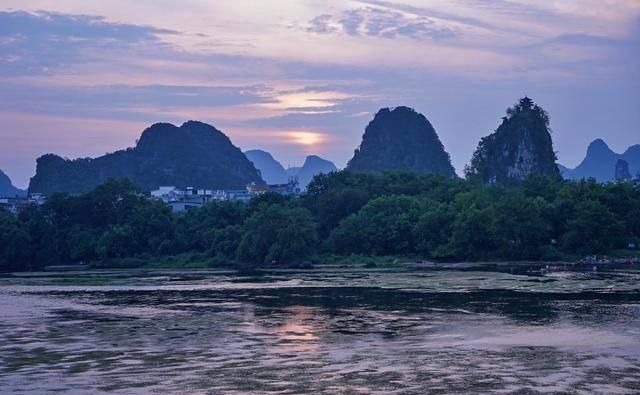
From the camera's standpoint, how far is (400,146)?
106 meters

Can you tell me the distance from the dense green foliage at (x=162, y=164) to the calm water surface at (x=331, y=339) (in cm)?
8085

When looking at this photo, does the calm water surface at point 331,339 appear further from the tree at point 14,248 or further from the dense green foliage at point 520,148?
the dense green foliage at point 520,148

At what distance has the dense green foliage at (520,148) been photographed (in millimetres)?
78938

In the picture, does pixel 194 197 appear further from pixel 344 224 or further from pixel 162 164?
pixel 344 224

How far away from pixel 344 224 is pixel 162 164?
7003 cm

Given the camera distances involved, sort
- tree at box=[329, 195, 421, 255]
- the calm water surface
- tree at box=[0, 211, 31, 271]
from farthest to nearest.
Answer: tree at box=[0, 211, 31, 271], tree at box=[329, 195, 421, 255], the calm water surface

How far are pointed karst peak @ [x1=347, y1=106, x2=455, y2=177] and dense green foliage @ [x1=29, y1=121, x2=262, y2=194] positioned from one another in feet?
80.8

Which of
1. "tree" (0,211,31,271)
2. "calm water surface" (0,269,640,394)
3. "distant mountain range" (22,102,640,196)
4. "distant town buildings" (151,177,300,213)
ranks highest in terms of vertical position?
"distant mountain range" (22,102,640,196)

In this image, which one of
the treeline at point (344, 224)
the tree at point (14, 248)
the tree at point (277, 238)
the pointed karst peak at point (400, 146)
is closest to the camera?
the treeline at point (344, 224)

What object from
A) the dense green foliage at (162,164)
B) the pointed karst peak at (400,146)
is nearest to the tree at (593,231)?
the pointed karst peak at (400,146)

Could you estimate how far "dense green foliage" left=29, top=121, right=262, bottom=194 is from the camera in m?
112

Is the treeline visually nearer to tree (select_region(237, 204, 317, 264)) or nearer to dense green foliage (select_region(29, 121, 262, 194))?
tree (select_region(237, 204, 317, 264))

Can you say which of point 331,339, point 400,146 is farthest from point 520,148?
point 331,339

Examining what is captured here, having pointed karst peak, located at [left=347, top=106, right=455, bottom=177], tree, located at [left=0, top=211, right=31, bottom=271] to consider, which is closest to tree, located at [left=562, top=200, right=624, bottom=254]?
tree, located at [left=0, top=211, right=31, bottom=271]
